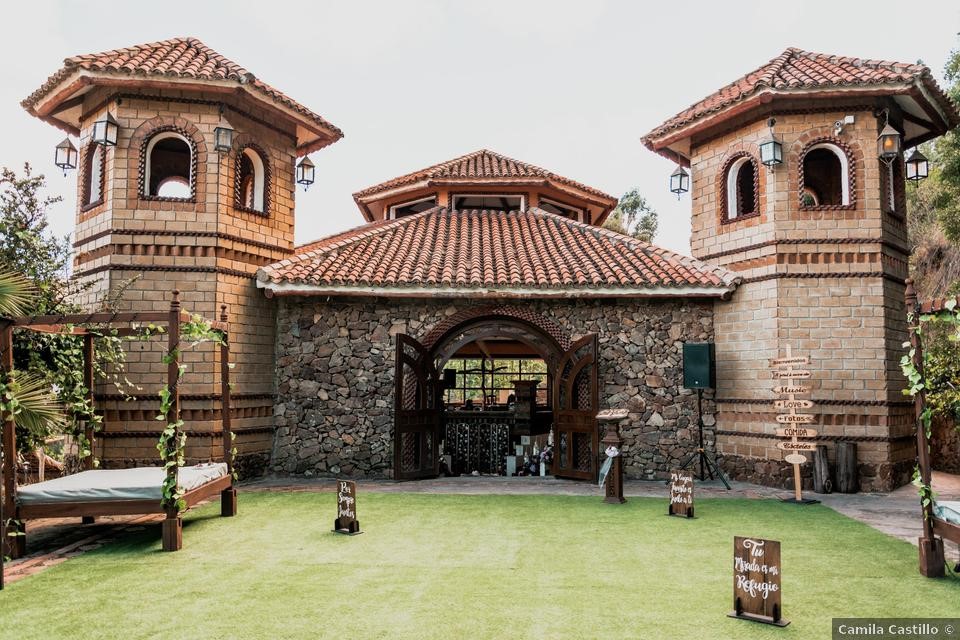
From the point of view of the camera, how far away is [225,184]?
10.7 m

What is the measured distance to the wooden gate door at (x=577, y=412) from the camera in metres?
10.8

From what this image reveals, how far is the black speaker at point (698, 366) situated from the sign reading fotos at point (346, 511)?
5908 millimetres

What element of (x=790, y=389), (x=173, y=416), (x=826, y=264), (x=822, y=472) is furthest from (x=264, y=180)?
(x=822, y=472)

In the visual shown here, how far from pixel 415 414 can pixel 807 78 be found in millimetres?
8216

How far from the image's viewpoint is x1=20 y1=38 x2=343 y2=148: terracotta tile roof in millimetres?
9984

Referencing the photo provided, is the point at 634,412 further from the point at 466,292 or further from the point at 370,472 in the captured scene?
the point at 370,472

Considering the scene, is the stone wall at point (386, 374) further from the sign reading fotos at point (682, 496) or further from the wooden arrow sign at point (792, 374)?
the sign reading fotos at point (682, 496)

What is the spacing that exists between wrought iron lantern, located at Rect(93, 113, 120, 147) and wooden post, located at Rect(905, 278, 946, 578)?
10631 mm

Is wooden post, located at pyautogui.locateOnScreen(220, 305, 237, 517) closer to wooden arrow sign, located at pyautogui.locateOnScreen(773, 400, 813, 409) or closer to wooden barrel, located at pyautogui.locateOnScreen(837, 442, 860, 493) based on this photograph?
wooden arrow sign, located at pyautogui.locateOnScreen(773, 400, 813, 409)

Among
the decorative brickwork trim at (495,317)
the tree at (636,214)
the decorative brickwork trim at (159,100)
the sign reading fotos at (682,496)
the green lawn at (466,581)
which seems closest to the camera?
the green lawn at (466,581)

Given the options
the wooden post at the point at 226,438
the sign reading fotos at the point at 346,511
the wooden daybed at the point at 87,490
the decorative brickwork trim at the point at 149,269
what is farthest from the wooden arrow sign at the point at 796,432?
the decorative brickwork trim at the point at 149,269

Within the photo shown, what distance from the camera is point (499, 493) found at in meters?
9.84

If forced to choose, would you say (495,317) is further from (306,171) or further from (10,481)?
(10,481)

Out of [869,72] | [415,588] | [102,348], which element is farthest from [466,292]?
[869,72]
